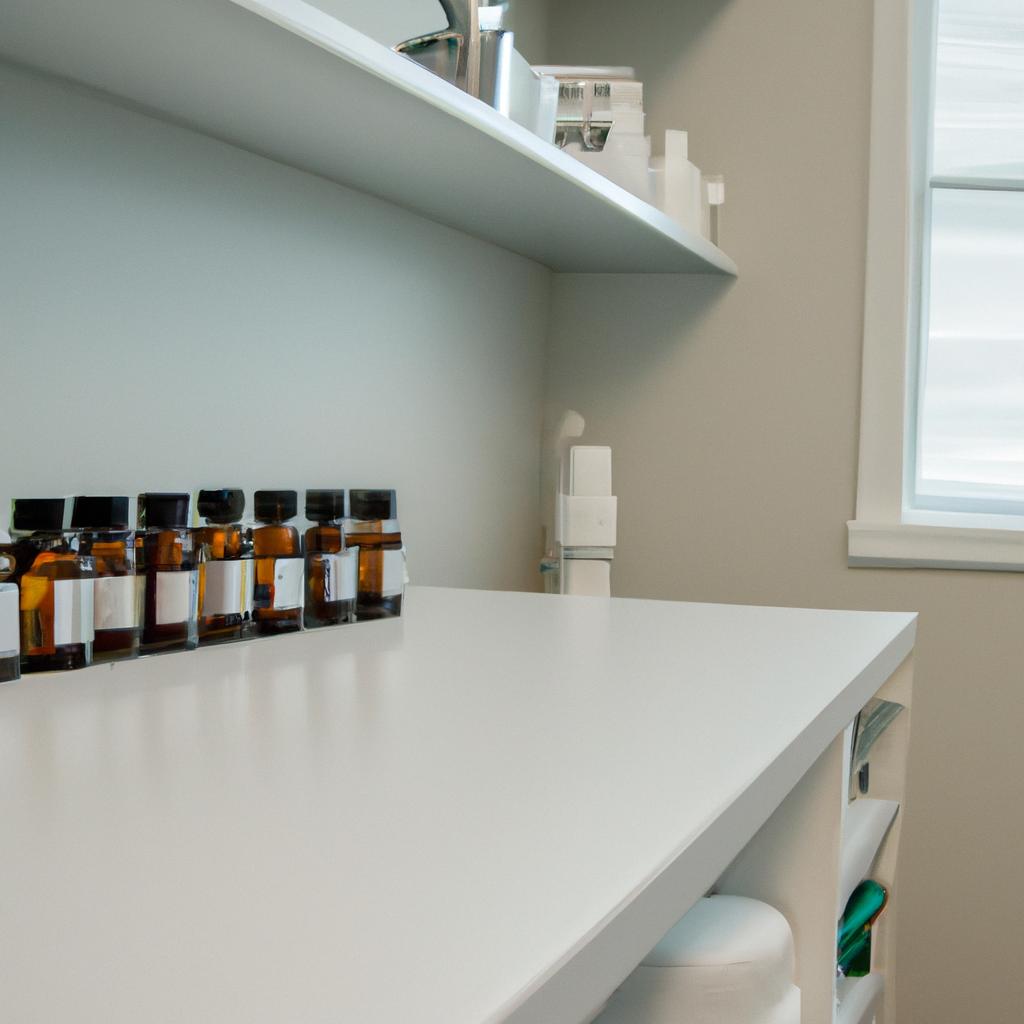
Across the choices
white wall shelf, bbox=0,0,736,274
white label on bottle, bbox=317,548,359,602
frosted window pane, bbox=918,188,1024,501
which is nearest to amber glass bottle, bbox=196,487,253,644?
white label on bottle, bbox=317,548,359,602

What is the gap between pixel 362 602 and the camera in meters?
1.18

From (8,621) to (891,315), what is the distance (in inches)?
64.9

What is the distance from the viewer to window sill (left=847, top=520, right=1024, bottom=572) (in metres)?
1.95

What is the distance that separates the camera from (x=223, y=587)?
0.98m

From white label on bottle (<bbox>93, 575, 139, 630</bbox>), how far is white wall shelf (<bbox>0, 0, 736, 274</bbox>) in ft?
1.36

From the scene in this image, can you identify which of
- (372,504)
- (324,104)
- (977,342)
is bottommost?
(372,504)

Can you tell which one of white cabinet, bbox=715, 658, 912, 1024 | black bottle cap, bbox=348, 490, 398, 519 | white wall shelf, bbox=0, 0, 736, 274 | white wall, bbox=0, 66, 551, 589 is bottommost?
white cabinet, bbox=715, 658, 912, 1024

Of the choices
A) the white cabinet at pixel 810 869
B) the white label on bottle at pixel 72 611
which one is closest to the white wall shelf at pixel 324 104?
the white label on bottle at pixel 72 611

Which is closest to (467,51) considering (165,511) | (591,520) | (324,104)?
(324,104)

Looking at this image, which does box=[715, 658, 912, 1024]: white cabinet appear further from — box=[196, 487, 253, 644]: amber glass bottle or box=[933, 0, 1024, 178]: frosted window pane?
box=[933, 0, 1024, 178]: frosted window pane

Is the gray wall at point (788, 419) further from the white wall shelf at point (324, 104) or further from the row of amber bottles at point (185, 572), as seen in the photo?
the row of amber bottles at point (185, 572)

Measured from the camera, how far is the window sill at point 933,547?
1951mm

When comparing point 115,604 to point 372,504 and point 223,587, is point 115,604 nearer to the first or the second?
point 223,587

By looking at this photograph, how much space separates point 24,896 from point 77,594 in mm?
458
